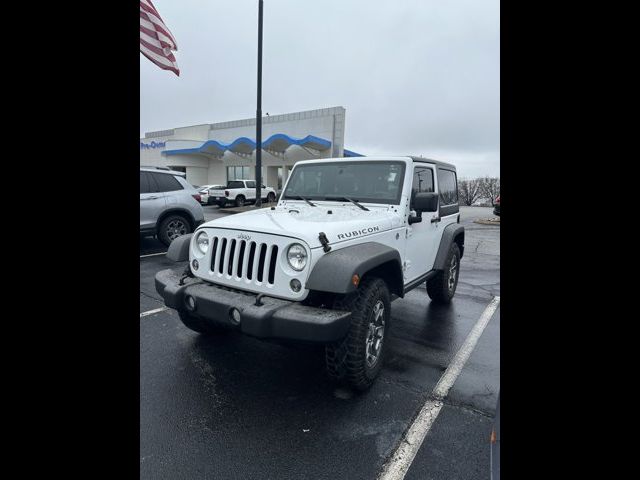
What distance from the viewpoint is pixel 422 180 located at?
434cm

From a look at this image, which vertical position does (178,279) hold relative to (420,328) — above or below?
above

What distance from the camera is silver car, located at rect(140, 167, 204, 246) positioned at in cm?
802

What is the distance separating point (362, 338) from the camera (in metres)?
2.83

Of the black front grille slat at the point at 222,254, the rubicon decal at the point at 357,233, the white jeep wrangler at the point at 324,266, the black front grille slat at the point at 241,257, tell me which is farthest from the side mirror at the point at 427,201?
the black front grille slat at the point at 222,254

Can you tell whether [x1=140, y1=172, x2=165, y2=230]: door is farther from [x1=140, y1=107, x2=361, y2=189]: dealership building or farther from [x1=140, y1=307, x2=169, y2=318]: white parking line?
[x1=140, y1=107, x2=361, y2=189]: dealership building

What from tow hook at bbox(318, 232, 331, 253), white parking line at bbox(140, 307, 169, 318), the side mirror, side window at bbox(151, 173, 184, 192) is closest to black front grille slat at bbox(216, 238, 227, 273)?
tow hook at bbox(318, 232, 331, 253)

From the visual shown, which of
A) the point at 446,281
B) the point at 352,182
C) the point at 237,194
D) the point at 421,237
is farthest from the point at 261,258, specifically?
the point at 237,194

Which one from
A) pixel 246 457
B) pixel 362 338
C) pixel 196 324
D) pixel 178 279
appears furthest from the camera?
pixel 196 324

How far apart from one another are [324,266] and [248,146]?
→ 2561cm

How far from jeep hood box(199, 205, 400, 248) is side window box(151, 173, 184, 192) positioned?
523cm
